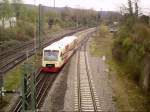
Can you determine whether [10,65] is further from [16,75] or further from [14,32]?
[14,32]

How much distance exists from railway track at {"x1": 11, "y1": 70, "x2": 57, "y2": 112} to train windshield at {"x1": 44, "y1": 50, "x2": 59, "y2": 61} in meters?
1.68

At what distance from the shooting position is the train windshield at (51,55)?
109ft

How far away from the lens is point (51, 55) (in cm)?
3356

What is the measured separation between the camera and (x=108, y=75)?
33.2m

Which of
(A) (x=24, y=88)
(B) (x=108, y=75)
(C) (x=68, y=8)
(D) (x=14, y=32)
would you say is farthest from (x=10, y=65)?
(C) (x=68, y=8)

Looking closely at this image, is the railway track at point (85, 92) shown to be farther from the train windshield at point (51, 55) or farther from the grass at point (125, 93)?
the train windshield at point (51, 55)

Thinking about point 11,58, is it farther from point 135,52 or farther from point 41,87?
point 135,52

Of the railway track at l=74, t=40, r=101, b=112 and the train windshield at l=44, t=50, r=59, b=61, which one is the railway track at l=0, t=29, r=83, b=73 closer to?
the train windshield at l=44, t=50, r=59, b=61

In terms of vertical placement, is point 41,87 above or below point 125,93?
above

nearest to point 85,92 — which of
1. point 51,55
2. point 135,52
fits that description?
point 51,55

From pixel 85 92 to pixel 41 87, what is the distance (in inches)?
154

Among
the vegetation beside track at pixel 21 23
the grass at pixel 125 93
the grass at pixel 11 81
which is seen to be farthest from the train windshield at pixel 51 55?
the vegetation beside track at pixel 21 23

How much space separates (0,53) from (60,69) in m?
12.2

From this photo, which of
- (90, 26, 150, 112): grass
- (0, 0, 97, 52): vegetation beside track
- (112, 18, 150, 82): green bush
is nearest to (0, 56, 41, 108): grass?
(90, 26, 150, 112): grass
